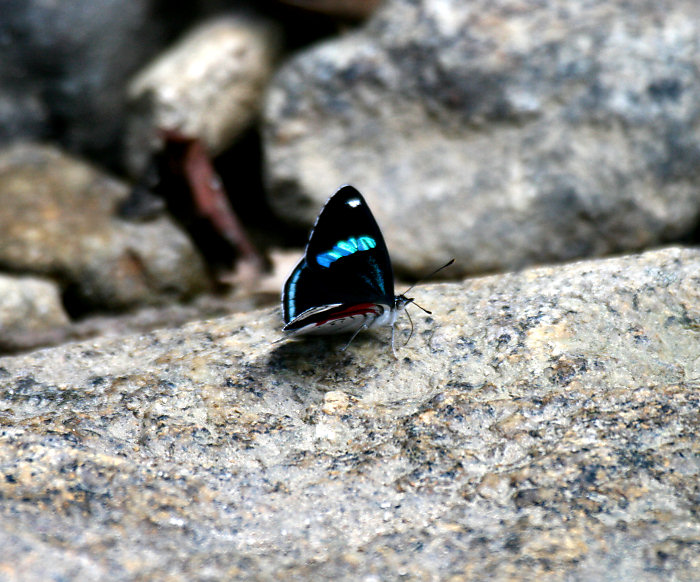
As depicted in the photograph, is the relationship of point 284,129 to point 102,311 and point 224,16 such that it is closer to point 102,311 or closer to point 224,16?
point 224,16

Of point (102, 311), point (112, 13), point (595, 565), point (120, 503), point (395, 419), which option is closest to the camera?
point (595, 565)

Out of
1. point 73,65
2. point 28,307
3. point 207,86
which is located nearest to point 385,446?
point 28,307

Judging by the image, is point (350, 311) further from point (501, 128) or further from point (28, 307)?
point (501, 128)

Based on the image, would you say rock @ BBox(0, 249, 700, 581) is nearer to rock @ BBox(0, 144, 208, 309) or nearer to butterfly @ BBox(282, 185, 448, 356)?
butterfly @ BBox(282, 185, 448, 356)

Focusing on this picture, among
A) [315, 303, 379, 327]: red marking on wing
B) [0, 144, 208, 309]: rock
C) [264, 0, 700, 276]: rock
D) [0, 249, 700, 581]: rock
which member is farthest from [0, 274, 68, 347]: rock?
[315, 303, 379, 327]: red marking on wing

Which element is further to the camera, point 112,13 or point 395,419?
point 112,13

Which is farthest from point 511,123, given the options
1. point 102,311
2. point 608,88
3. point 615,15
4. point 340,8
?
point 102,311

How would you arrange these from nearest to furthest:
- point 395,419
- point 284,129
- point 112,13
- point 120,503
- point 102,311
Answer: point 120,503, point 395,419, point 102,311, point 284,129, point 112,13
